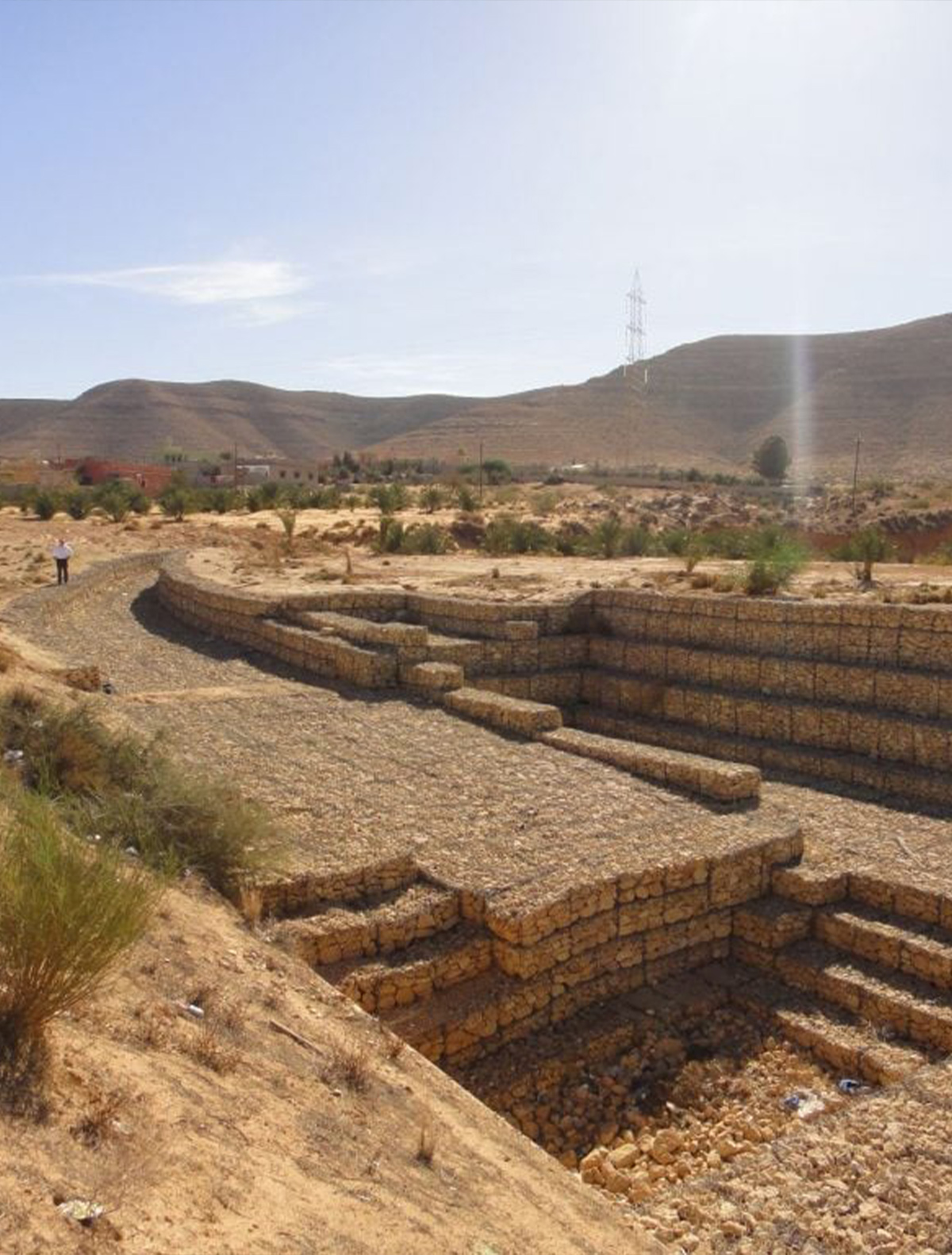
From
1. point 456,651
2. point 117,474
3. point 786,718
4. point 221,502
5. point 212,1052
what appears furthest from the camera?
point 117,474

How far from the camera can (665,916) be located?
813cm

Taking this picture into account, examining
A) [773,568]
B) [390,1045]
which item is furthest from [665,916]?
[773,568]

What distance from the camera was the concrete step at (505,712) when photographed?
11664 mm

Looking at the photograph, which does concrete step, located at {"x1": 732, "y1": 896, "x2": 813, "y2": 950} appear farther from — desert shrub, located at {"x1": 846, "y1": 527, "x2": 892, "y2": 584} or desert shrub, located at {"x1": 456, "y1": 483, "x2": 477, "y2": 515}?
desert shrub, located at {"x1": 456, "y1": 483, "x2": 477, "y2": 515}

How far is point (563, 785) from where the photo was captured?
32.4 ft

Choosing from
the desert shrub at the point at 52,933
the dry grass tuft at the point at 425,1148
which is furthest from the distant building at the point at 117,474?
the dry grass tuft at the point at 425,1148

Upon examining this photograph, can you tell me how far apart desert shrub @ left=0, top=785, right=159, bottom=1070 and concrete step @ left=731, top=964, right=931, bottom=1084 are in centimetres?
482

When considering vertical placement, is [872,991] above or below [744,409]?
below

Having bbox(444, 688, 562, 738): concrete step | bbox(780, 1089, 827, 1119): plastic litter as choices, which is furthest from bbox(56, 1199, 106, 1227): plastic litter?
bbox(444, 688, 562, 738): concrete step

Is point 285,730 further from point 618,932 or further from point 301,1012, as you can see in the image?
point 301,1012

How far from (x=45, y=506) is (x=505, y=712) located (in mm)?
25776

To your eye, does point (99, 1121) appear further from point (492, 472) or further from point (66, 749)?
point (492, 472)

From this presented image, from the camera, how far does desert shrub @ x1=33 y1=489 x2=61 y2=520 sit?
33.7 metres

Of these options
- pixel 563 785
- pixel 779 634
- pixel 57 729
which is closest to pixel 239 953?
pixel 57 729
